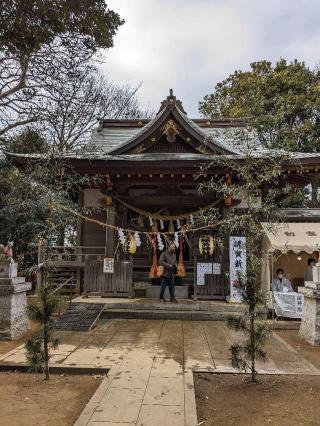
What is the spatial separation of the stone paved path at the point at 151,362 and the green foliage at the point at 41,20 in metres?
5.10

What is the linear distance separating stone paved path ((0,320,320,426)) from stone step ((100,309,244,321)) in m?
0.33

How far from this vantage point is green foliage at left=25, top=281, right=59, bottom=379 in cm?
561

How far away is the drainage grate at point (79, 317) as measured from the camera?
8991 millimetres

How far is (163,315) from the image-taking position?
10.3 meters

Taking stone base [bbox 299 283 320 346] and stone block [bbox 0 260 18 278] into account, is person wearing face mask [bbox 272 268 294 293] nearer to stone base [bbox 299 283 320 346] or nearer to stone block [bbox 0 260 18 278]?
stone base [bbox 299 283 320 346]

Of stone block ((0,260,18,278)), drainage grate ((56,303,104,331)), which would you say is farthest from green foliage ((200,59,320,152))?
stone block ((0,260,18,278))

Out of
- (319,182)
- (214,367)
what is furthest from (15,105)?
(319,182)

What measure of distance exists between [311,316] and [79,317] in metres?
5.30

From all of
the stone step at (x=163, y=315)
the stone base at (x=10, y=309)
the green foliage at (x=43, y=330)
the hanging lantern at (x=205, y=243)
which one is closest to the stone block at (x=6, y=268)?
the stone base at (x=10, y=309)

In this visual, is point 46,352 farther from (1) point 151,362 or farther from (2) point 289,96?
(2) point 289,96

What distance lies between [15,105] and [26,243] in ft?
18.3

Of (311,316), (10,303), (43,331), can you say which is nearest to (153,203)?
(10,303)

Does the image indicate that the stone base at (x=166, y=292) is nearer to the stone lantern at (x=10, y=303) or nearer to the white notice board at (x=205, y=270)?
the white notice board at (x=205, y=270)

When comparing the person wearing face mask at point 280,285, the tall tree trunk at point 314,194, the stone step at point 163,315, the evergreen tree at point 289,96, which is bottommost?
the stone step at point 163,315
